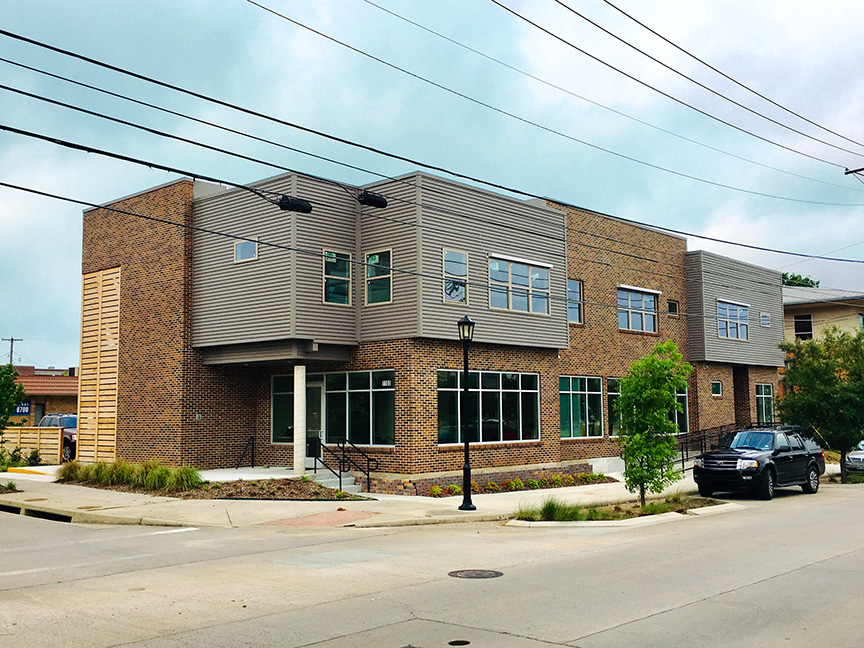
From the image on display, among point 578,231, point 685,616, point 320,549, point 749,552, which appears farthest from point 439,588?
point 578,231

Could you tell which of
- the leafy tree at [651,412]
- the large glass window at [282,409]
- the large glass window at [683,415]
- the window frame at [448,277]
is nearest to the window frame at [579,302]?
the window frame at [448,277]

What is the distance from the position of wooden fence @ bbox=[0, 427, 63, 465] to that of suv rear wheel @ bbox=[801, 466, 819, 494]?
25.0 meters

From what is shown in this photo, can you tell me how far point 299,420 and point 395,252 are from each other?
5415 mm

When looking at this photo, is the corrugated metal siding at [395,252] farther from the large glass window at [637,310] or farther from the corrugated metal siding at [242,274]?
the large glass window at [637,310]

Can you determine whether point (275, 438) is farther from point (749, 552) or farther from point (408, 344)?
point (749, 552)

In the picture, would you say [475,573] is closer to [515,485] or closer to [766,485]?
[766,485]

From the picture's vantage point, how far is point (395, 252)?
23.3 metres

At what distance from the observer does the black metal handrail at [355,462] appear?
22.8 m

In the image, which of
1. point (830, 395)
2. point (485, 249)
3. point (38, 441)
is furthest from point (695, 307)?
point (38, 441)

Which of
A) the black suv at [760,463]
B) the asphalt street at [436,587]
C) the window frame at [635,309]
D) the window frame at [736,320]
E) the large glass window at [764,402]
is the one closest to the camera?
the asphalt street at [436,587]

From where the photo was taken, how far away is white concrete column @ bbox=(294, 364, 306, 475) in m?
23.0

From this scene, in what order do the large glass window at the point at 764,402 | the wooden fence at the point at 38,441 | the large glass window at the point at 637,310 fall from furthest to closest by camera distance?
the large glass window at the point at 764,402 → the large glass window at the point at 637,310 → the wooden fence at the point at 38,441

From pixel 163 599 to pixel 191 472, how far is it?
12.1 m

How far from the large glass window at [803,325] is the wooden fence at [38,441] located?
41.1 meters
